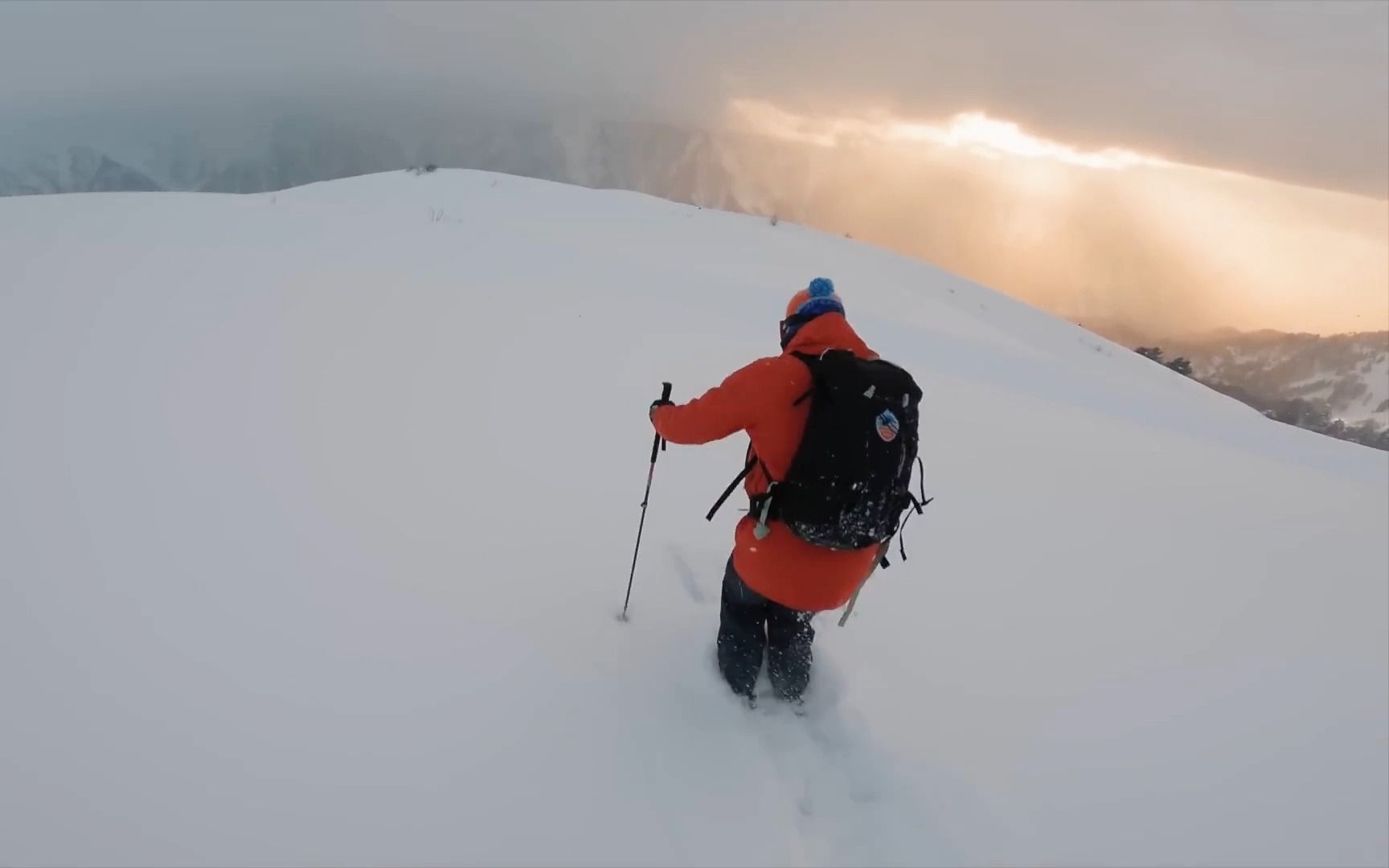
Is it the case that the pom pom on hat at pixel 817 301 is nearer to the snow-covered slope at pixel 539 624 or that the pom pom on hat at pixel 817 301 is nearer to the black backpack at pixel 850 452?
the black backpack at pixel 850 452

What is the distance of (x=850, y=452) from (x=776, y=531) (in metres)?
0.53

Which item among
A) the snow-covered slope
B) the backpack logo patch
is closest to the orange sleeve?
the backpack logo patch

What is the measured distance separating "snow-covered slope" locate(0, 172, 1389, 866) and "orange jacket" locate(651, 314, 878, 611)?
2.80ft

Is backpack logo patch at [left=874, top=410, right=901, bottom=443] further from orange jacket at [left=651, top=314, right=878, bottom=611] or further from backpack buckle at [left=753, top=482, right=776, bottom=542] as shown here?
backpack buckle at [left=753, top=482, right=776, bottom=542]

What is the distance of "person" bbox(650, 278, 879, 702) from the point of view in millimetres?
2836

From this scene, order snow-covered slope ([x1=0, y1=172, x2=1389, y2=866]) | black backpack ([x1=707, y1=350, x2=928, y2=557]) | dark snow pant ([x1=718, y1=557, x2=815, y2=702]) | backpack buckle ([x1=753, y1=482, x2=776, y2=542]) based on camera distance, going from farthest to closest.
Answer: dark snow pant ([x1=718, y1=557, x2=815, y2=702]), backpack buckle ([x1=753, y1=482, x2=776, y2=542]), black backpack ([x1=707, y1=350, x2=928, y2=557]), snow-covered slope ([x1=0, y1=172, x2=1389, y2=866])

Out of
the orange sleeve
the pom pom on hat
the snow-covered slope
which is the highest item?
the pom pom on hat

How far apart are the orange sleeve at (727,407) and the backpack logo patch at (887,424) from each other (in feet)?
1.54

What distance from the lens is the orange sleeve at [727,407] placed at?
9.27ft

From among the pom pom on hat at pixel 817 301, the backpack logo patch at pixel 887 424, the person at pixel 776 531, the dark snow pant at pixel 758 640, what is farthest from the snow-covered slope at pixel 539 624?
the pom pom on hat at pixel 817 301

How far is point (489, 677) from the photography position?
320 centimetres

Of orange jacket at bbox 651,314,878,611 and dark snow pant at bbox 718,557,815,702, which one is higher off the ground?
orange jacket at bbox 651,314,878,611

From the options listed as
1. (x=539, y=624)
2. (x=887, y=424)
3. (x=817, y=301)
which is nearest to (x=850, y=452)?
(x=887, y=424)

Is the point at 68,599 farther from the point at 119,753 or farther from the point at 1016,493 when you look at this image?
the point at 1016,493
